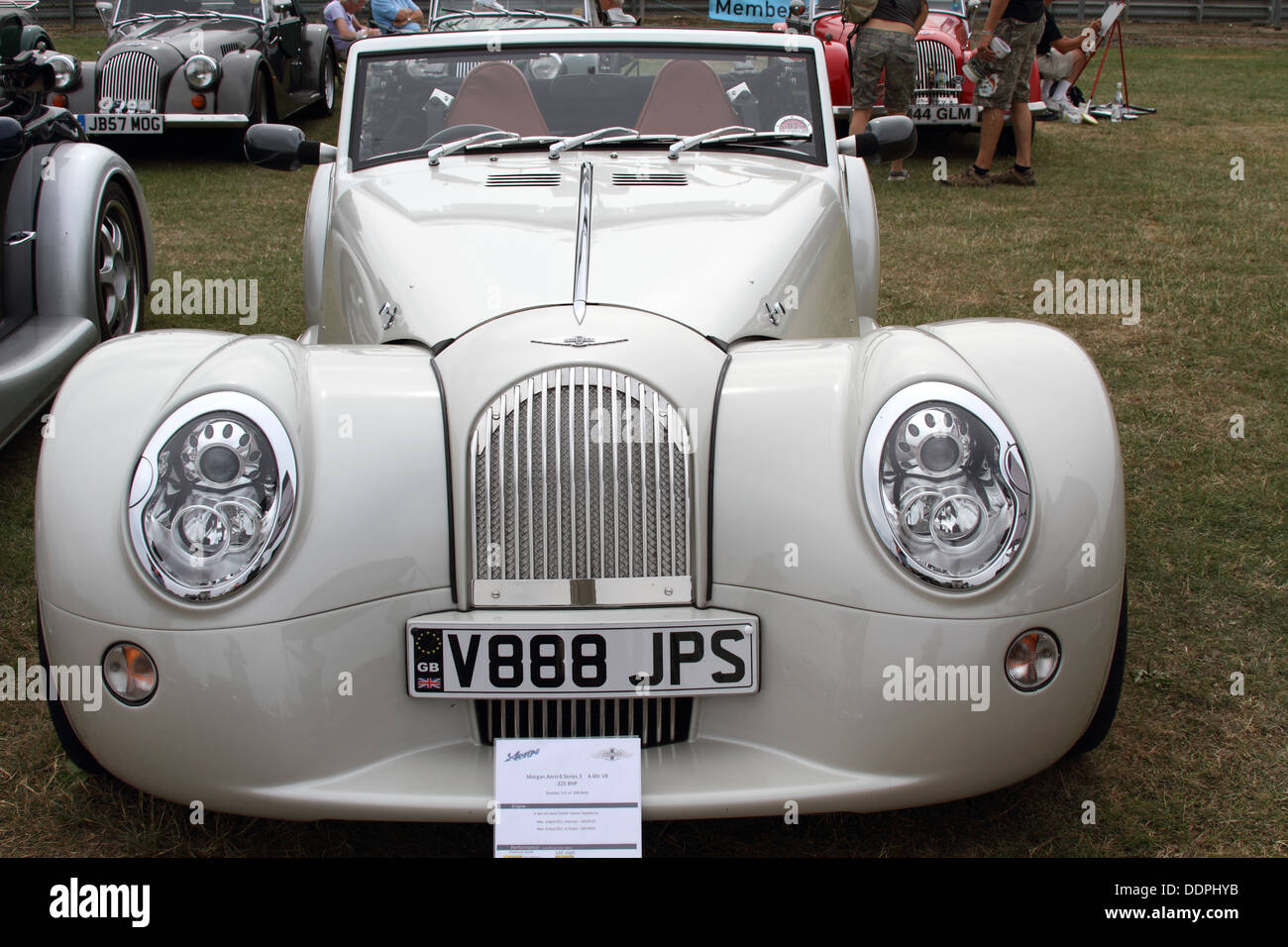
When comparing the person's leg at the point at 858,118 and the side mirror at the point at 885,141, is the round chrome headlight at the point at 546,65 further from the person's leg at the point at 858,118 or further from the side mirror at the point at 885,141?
the person's leg at the point at 858,118

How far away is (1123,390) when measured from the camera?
16.3 feet

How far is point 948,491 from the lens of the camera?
2109 millimetres

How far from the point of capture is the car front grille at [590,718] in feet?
7.15

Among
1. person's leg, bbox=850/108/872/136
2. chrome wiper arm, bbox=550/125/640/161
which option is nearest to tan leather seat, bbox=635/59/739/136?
chrome wiper arm, bbox=550/125/640/161

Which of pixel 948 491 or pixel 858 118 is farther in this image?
pixel 858 118

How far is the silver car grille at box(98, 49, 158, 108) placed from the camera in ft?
31.8

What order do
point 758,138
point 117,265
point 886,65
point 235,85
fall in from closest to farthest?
point 758,138
point 117,265
point 886,65
point 235,85

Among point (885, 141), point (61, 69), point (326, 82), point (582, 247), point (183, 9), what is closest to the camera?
point (582, 247)

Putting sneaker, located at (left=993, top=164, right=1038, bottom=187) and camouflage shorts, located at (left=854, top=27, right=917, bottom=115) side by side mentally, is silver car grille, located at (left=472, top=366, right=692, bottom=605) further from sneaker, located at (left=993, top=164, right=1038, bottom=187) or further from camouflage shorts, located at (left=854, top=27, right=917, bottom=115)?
sneaker, located at (left=993, top=164, right=1038, bottom=187)

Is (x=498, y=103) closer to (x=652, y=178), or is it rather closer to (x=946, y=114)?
(x=652, y=178)

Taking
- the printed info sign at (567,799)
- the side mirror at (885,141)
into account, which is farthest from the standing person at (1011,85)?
the printed info sign at (567,799)

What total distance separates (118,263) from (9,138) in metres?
0.91

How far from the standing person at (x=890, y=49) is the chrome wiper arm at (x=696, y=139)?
555 centimetres

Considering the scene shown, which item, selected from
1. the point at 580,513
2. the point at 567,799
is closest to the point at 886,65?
the point at 580,513
